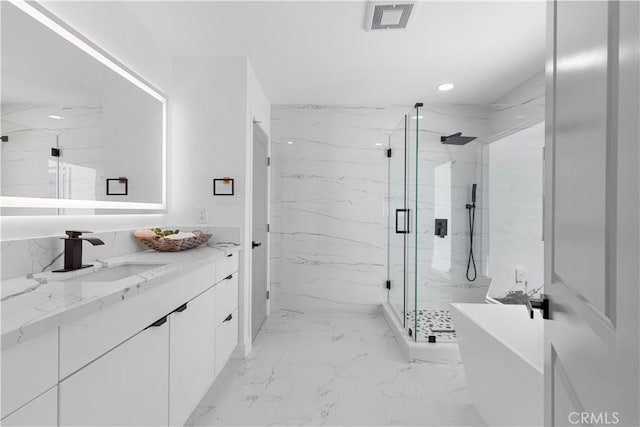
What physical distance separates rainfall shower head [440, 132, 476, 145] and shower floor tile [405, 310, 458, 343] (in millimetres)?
1494

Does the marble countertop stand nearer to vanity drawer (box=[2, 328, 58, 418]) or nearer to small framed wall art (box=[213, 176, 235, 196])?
vanity drawer (box=[2, 328, 58, 418])

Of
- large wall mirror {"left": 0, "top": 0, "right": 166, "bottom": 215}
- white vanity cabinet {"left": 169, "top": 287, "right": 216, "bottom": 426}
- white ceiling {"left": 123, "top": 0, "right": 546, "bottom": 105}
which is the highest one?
white ceiling {"left": 123, "top": 0, "right": 546, "bottom": 105}

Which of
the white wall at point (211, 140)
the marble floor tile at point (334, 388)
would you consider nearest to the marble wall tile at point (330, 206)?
the marble floor tile at point (334, 388)

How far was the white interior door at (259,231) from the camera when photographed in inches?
121

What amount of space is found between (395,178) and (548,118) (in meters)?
2.73

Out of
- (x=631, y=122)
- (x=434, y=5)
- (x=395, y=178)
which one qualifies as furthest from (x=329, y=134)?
(x=631, y=122)

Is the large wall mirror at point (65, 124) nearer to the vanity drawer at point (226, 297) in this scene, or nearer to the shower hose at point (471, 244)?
the vanity drawer at point (226, 297)

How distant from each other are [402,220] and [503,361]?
1882 mm

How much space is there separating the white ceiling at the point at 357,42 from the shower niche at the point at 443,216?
0.45 metres

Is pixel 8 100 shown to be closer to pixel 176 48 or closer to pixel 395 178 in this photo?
pixel 176 48

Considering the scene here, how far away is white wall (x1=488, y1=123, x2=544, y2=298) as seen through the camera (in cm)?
275

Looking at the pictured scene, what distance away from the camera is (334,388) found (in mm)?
2213

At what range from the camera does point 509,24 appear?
2178 millimetres

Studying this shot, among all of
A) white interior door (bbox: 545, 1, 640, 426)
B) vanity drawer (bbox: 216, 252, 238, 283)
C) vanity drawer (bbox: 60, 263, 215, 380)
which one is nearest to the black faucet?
vanity drawer (bbox: 60, 263, 215, 380)
